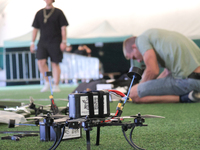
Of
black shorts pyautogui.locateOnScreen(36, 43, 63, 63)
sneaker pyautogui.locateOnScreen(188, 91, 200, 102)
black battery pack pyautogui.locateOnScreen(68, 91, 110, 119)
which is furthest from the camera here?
black shorts pyautogui.locateOnScreen(36, 43, 63, 63)

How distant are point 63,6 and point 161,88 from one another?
5.16 ft

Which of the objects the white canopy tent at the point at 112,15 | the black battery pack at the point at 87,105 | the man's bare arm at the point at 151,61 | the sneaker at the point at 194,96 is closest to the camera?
the black battery pack at the point at 87,105

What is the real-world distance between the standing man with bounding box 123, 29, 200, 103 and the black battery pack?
1679mm

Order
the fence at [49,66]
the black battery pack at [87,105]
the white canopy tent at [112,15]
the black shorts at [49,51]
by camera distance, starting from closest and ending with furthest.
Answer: the black battery pack at [87,105], the white canopy tent at [112,15], the black shorts at [49,51], the fence at [49,66]

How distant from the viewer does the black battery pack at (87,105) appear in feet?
2.03

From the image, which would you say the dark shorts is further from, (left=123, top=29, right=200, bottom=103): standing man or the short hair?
the short hair

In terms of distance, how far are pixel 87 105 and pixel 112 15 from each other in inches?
103

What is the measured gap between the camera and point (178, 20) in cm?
484

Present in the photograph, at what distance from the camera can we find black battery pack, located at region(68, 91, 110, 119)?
0.62 metres

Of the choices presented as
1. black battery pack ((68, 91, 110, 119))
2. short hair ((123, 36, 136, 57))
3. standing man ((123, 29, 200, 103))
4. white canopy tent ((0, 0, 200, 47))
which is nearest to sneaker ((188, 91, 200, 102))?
standing man ((123, 29, 200, 103))

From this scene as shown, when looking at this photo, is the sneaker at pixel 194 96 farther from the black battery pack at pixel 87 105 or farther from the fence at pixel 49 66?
the fence at pixel 49 66

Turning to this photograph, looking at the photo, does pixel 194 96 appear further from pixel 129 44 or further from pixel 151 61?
pixel 129 44

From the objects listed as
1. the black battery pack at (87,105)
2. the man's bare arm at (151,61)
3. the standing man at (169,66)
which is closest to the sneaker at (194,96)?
the standing man at (169,66)

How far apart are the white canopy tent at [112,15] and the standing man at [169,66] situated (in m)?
0.38
